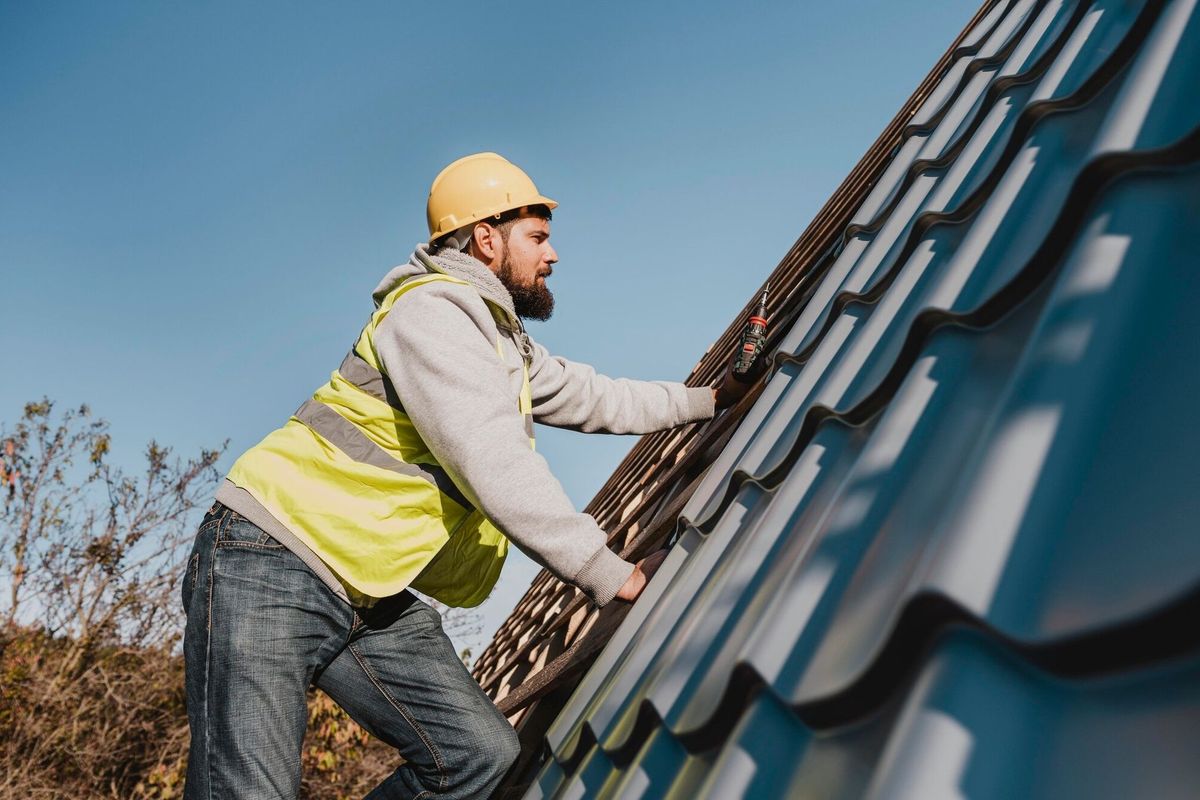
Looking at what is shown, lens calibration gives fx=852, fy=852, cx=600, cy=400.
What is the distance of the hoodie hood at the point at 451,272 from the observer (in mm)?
2652

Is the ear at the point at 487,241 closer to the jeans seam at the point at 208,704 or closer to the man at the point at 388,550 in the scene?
the man at the point at 388,550

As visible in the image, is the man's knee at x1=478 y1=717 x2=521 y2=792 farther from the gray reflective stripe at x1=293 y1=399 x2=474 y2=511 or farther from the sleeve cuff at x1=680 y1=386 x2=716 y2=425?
the sleeve cuff at x1=680 y1=386 x2=716 y2=425

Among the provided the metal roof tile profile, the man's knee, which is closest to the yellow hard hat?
the metal roof tile profile

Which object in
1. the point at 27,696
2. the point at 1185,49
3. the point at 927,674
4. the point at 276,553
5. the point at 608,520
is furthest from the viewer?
the point at 27,696

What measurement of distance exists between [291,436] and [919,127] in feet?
6.69

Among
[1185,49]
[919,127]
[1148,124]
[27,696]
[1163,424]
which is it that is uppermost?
[919,127]

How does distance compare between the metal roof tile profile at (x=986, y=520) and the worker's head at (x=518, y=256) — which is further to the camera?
the worker's head at (x=518, y=256)

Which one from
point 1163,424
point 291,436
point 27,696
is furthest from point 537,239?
point 27,696

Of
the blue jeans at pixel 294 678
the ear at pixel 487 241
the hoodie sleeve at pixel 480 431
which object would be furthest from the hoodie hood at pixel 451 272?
the blue jeans at pixel 294 678

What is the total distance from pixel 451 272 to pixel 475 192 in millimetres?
472

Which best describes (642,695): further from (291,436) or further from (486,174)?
(486,174)

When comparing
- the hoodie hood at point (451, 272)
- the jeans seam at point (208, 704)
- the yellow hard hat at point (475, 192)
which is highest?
the yellow hard hat at point (475, 192)

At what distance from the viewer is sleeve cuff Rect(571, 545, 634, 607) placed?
6.63 ft

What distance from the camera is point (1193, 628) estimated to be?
584mm
